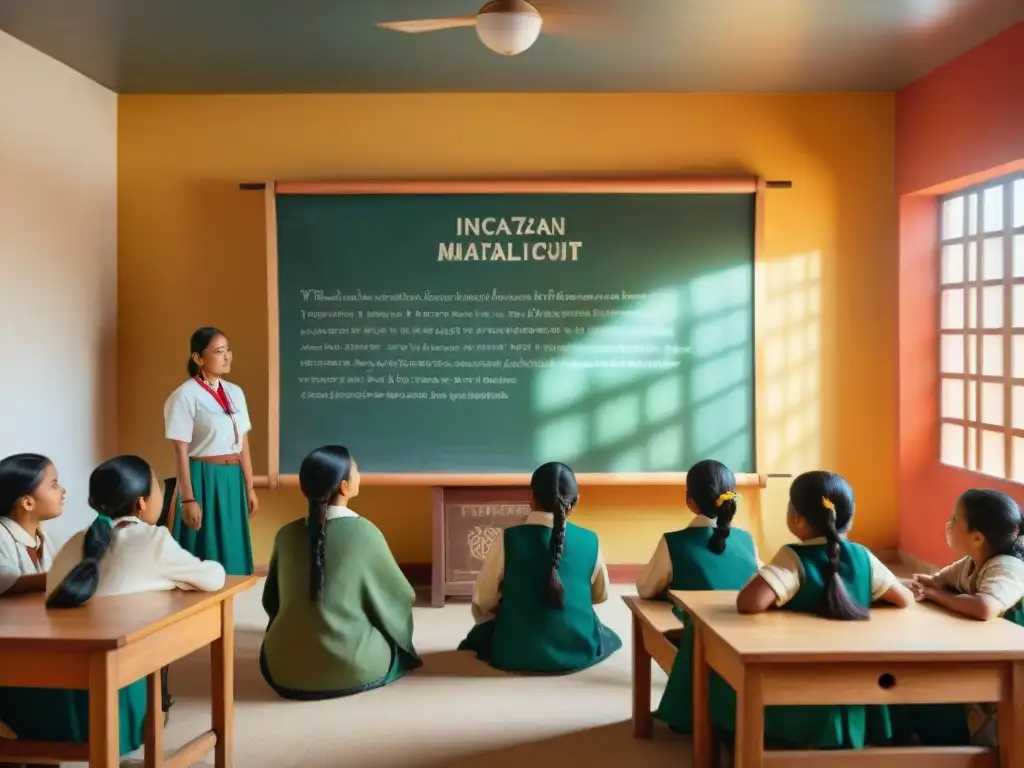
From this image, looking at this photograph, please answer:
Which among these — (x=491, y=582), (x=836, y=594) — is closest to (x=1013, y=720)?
(x=836, y=594)

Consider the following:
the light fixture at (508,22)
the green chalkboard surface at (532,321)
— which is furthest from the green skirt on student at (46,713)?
the green chalkboard surface at (532,321)

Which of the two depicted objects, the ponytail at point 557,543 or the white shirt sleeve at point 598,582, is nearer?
the ponytail at point 557,543

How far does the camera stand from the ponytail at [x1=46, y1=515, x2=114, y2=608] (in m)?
2.48

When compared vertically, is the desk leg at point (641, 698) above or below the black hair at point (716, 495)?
below

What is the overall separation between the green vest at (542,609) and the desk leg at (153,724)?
140 centimetres

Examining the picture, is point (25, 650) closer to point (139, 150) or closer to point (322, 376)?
point (322, 376)

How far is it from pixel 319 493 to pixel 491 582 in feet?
2.36

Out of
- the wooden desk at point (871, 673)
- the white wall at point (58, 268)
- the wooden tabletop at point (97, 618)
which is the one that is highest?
the white wall at point (58, 268)

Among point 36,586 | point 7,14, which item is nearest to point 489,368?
point 7,14

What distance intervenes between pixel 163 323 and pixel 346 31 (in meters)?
2.00

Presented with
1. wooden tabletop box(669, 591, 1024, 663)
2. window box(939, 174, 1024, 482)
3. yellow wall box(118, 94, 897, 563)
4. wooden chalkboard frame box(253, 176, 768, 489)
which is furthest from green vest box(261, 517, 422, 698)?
window box(939, 174, 1024, 482)

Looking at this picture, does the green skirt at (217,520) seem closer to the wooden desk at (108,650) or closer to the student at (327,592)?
the student at (327,592)

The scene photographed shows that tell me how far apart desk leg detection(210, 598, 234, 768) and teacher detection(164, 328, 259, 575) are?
160 cm

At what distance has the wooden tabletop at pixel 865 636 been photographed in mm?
2193
